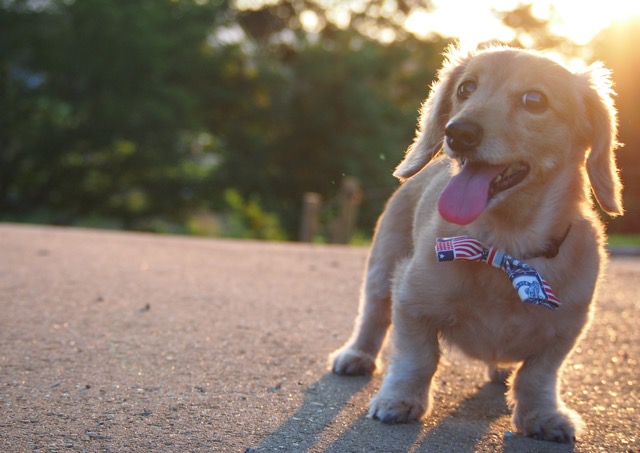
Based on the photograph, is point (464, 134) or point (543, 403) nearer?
point (464, 134)

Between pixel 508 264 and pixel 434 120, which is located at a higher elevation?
pixel 434 120

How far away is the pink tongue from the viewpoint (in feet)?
10.4

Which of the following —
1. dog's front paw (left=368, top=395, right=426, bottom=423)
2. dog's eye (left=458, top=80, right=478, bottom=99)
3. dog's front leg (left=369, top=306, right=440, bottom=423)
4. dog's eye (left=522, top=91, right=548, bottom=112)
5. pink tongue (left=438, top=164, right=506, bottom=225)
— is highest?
dog's eye (left=458, top=80, right=478, bottom=99)

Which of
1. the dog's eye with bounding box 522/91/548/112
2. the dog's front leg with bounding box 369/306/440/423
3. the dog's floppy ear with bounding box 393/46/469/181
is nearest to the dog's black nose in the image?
the dog's eye with bounding box 522/91/548/112

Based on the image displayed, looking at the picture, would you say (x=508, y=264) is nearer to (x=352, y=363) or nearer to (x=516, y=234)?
(x=516, y=234)

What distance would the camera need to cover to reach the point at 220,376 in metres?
3.79

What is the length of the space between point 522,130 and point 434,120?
0.70 m

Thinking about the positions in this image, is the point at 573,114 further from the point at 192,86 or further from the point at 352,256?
the point at 192,86

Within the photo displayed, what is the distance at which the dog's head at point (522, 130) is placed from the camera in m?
3.18

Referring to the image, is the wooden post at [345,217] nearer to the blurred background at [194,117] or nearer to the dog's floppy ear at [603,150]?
the blurred background at [194,117]

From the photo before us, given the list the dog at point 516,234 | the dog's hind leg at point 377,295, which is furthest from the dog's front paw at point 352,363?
the dog at point 516,234

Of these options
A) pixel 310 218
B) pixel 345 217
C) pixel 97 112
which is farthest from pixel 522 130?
pixel 97 112

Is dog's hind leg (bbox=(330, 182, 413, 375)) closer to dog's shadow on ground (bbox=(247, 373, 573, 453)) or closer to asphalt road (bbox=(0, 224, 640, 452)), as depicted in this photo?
asphalt road (bbox=(0, 224, 640, 452))

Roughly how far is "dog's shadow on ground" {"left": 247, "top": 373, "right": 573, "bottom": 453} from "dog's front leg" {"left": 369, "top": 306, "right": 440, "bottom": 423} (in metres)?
0.07
